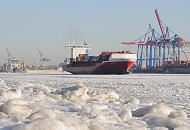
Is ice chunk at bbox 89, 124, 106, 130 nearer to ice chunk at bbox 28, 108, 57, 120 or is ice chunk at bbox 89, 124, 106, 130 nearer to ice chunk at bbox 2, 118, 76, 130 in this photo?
ice chunk at bbox 2, 118, 76, 130

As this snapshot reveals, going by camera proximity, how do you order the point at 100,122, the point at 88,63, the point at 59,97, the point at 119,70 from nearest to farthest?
the point at 100,122 → the point at 59,97 → the point at 119,70 → the point at 88,63

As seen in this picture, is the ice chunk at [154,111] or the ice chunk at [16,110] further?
the ice chunk at [154,111]

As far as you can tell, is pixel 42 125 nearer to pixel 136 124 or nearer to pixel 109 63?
pixel 136 124

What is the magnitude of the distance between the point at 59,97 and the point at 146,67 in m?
106

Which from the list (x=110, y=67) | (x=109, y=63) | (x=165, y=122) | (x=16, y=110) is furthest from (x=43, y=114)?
(x=109, y=63)

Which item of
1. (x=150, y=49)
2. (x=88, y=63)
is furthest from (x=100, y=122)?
(x=150, y=49)

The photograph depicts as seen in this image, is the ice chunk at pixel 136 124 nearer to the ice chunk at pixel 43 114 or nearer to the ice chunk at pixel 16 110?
the ice chunk at pixel 43 114

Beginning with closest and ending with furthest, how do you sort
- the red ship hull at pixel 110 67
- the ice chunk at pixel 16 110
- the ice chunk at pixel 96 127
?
the ice chunk at pixel 96 127, the ice chunk at pixel 16 110, the red ship hull at pixel 110 67

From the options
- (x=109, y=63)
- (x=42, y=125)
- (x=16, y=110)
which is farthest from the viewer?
(x=109, y=63)

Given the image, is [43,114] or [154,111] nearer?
[43,114]

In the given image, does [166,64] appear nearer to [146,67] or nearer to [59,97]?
[146,67]

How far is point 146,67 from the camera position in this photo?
114 m

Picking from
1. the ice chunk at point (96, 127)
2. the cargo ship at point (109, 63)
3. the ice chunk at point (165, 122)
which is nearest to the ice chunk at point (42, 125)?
the ice chunk at point (96, 127)

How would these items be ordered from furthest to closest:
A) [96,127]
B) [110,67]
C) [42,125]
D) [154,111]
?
[110,67]
[154,111]
[96,127]
[42,125]
